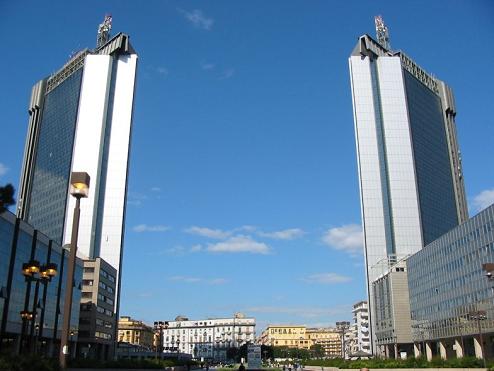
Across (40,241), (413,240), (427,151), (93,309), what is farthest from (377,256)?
(40,241)

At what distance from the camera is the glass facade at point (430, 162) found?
166 metres

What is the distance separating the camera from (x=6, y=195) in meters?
25.0

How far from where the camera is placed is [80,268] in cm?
10356

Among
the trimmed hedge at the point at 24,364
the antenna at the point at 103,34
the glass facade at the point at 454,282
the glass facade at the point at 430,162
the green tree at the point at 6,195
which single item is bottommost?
the trimmed hedge at the point at 24,364

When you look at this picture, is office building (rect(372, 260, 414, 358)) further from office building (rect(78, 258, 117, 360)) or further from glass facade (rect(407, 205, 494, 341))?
office building (rect(78, 258, 117, 360))

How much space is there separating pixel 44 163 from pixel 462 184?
141 metres

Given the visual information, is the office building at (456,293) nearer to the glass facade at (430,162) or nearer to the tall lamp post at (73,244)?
the glass facade at (430,162)

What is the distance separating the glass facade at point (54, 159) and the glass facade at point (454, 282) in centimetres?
10090

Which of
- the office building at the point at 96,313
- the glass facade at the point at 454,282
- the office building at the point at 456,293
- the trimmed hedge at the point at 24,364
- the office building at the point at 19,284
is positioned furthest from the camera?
the office building at the point at 96,313

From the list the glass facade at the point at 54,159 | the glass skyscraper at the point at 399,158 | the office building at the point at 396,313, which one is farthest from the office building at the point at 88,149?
the glass skyscraper at the point at 399,158

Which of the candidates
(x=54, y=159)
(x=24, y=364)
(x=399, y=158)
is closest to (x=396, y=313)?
(x=399, y=158)

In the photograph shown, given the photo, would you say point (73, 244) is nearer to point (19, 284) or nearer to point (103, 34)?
point (19, 284)

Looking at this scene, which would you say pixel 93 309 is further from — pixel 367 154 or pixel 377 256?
pixel 367 154

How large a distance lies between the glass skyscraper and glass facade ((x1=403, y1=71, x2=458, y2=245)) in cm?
32
